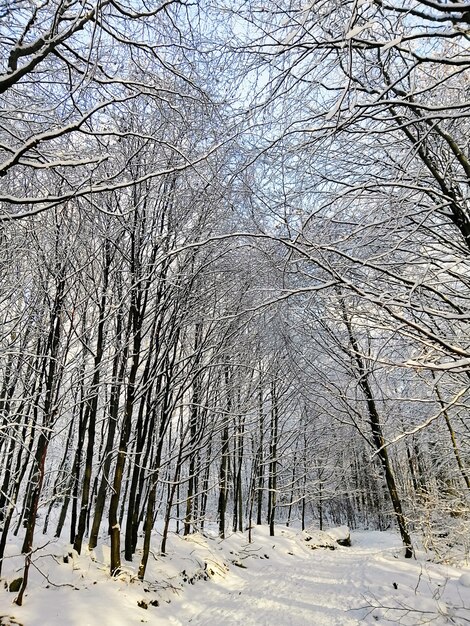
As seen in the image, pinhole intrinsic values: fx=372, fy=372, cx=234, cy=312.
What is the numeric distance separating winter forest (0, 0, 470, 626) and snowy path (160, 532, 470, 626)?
1.28 feet

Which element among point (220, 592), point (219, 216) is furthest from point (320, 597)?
point (219, 216)

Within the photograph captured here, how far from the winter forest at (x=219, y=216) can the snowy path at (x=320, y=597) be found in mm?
389

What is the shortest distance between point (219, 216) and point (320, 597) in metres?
7.69

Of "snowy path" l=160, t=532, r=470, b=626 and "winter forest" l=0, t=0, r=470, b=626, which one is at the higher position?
"winter forest" l=0, t=0, r=470, b=626

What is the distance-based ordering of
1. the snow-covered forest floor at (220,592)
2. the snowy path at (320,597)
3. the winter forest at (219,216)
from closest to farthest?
the winter forest at (219,216) < the snow-covered forest floor at (220,592) < the snowy path at (320,597)

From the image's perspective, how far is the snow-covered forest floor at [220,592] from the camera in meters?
5.00

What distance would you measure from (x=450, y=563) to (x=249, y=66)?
9.85 metres

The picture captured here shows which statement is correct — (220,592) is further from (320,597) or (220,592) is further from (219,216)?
(219,216)

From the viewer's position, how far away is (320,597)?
23.9 ft

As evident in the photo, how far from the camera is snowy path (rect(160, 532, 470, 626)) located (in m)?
5.72

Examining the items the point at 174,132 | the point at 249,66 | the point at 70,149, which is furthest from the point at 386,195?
the point at 174,132

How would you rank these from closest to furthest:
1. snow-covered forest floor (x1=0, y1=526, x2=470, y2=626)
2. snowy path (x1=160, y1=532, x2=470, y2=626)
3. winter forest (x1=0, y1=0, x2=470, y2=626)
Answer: winter forest (x1=0, y1=0, x2=470, y2=626), snow-covered forest floor (x1=0, y1=526, x2=470, y2=626), snowy path (x1=160, y1=532, x2=470, y2=626)

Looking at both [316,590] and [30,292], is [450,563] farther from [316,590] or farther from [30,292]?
[30,292]

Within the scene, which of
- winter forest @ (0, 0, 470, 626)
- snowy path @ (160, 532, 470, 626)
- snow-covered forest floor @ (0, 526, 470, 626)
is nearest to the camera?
winter forest @ (0, 0, 470, 626)
